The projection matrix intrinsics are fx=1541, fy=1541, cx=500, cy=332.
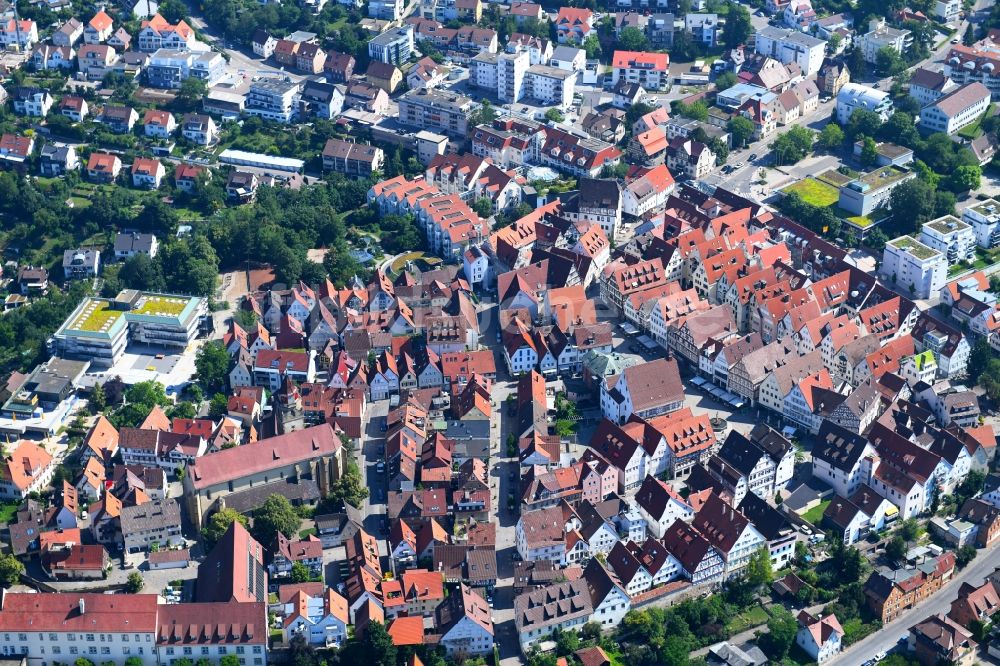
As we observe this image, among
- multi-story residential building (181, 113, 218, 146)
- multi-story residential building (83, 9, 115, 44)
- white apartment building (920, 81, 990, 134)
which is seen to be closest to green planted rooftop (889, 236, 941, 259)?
white apartment building (920, 81, 990, 134)

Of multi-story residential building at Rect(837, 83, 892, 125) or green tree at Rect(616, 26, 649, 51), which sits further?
green tree at Rect(616, 26, 649, 51)

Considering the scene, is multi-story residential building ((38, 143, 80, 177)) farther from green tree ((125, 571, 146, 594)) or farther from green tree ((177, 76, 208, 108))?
green tree ((125, 571, 146, 594))

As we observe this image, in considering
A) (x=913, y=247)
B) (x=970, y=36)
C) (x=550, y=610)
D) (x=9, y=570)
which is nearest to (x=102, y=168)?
(x=9, y=570)

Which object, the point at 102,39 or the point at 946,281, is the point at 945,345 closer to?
the point at 946,281

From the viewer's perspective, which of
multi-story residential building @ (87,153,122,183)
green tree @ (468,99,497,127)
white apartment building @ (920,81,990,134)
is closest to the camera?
multi-story residential building @ (87,153,122,183)

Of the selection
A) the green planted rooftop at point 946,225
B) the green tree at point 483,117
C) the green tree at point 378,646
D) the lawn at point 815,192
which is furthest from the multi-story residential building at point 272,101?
the green tree at point 378,646
